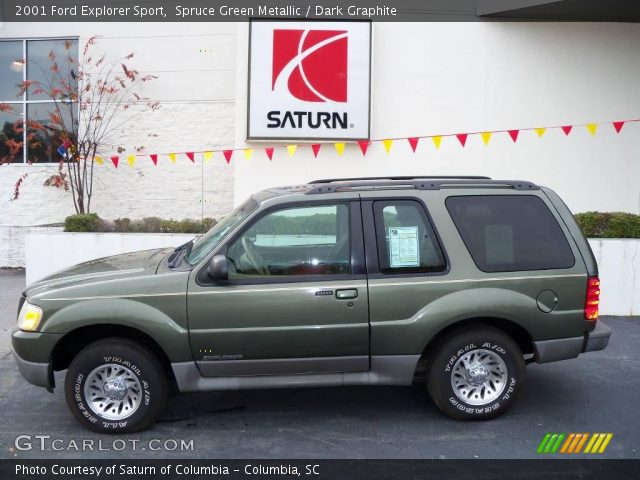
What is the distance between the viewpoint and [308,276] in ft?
16.1

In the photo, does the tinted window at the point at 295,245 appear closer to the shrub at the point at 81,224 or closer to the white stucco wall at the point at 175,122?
the shrub at the point at 81,224

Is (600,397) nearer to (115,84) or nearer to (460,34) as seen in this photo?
(460,34)

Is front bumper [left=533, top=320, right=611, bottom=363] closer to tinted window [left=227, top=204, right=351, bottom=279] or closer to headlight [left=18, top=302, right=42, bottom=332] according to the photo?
tinted window [left=227, top=204, right=351, bottom=279]

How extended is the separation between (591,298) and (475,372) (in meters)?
1.07

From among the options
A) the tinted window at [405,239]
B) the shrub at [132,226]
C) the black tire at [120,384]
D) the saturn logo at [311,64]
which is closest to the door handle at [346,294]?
the tinted window at [405,239]

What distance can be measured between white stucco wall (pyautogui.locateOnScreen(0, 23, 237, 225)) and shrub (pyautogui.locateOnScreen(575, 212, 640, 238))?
6.08 meters

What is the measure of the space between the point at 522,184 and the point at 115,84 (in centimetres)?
881

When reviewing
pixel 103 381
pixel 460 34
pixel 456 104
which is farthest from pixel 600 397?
pixel 460 34

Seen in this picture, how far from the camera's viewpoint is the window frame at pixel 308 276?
15.9 ft

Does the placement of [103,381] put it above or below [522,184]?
below

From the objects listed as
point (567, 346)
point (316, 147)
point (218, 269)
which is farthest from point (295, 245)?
point (316, 147)

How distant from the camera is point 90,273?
517 centimetres
